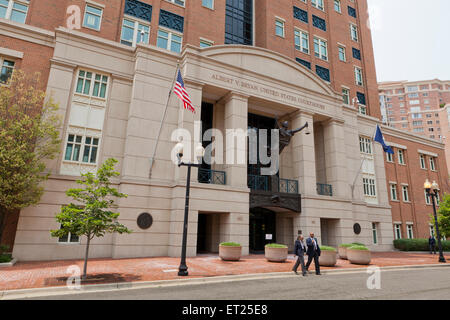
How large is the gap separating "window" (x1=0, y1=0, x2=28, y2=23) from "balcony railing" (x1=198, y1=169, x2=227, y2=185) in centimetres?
1590

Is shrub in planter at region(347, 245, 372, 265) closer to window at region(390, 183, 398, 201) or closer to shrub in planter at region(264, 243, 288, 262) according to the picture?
shrub in planter at region(264, 243, 288, 262)

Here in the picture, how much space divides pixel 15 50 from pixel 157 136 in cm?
996

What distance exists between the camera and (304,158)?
73.6 feet

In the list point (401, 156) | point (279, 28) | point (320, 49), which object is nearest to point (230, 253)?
point (279, 28)

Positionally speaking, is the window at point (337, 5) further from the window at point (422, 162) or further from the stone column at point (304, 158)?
the window at point (422, 162)

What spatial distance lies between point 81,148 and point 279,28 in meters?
22.7

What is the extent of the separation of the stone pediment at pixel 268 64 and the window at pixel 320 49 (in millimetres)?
7625

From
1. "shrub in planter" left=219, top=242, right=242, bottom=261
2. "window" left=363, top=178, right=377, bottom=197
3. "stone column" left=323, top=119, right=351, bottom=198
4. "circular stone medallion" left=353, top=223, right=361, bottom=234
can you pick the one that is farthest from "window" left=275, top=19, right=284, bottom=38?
"shrub in planter" left=219, top=242, right=242, bottom=261

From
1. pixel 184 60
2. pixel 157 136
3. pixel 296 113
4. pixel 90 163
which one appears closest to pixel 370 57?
pixel 296 113

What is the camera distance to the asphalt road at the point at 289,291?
7.84m

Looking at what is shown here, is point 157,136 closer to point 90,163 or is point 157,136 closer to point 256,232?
point 90,163

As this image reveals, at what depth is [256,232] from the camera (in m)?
22.4

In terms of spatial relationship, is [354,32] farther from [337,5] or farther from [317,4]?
[317,4]

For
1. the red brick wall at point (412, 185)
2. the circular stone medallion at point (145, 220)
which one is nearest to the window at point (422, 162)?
the red brick wall at point (412, 185)
